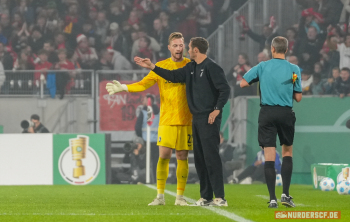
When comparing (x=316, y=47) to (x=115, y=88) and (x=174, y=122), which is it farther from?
(x=115, y=88)

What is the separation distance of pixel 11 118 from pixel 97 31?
3465mm

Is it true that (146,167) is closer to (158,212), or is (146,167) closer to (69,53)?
(69,53)

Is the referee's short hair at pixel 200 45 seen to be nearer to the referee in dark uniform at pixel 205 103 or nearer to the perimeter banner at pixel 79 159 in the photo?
the referee in dark uniform at pixel 205 103

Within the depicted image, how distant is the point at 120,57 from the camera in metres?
16.2

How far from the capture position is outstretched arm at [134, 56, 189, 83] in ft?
20.2

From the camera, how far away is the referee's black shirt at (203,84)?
19.8 ft

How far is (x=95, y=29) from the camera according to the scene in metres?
16.8

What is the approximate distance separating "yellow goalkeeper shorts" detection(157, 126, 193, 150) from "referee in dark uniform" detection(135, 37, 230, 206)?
0.17 metres

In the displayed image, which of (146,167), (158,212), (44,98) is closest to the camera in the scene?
(158,212)

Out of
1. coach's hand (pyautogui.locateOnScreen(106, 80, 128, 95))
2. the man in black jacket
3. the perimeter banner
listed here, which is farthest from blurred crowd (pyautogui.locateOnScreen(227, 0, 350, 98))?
coach's hand (pyautogui.locateOnScreen(106, 80, 128, 95))

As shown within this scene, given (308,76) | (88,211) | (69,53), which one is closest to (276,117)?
(88,211)

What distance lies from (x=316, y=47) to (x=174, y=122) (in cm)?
1049

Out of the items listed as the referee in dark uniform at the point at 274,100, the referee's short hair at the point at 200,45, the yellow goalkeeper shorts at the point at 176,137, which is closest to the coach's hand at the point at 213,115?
the referee in dark uniform at the point at 274,100

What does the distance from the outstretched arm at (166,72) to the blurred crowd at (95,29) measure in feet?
32.3
